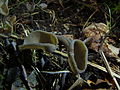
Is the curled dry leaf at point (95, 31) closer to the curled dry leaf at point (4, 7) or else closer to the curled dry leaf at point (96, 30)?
the curled dry leaf at point (96, 30)

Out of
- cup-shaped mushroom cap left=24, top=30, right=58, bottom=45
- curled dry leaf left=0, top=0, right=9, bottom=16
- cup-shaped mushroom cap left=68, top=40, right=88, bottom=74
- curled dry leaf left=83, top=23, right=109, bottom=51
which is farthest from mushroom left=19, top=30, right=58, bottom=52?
curled dry leaf left=83, top=23, right=109, bottom=51

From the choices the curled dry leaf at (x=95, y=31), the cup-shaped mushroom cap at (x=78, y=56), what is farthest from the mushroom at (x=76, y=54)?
the curled dry leaf at (x=95, y=31)

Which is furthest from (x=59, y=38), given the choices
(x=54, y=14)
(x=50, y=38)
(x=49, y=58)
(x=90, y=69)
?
(x=54, y=14)

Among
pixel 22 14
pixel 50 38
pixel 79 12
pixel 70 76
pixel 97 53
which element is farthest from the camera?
pixel 79 12

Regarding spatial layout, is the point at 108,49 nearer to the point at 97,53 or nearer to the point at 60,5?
the point at 97,53

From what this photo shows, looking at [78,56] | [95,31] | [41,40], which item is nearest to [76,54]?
[78,56]

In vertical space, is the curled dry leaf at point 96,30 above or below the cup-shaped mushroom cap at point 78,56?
above
